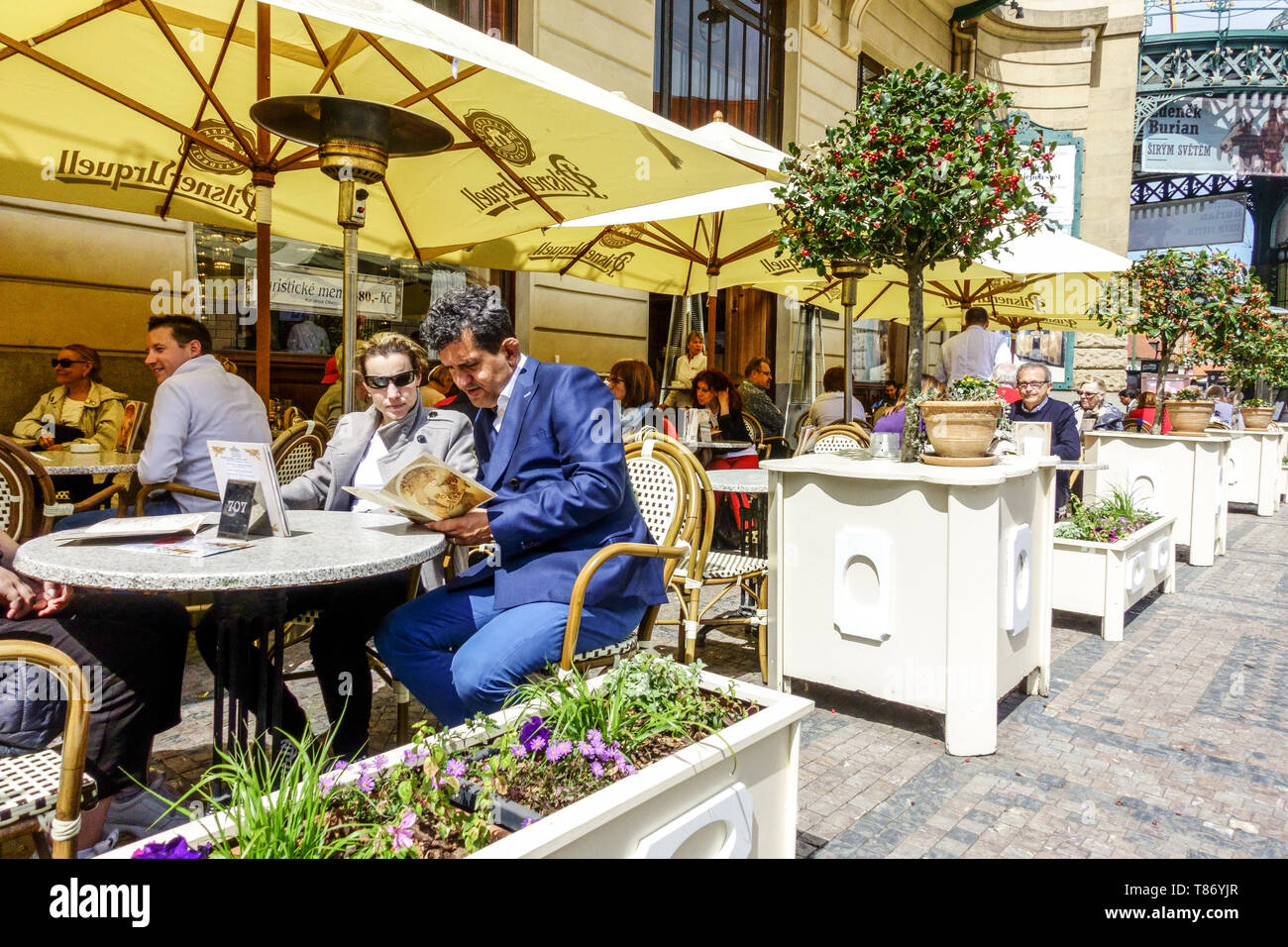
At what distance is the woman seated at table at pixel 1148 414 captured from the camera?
26.4ft

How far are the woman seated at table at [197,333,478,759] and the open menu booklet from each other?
21.1 inches

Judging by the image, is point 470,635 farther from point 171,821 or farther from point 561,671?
point 171,821

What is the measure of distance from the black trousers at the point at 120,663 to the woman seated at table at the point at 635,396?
3807mm

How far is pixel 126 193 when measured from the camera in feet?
17.4

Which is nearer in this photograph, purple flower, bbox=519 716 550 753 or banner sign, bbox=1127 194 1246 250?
purple flower, bbox=519 716 550 753

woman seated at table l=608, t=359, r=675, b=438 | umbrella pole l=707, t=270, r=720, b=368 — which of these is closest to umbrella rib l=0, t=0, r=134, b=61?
woman seated at table l=608, t=359, r=675, b=438

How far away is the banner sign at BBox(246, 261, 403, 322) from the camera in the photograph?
7.63m

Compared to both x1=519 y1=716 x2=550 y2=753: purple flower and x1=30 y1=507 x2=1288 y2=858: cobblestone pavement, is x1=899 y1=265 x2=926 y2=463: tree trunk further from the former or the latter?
x1=519 y1=716 x2=550 y2=753: purple flower

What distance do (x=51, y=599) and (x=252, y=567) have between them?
0.75m

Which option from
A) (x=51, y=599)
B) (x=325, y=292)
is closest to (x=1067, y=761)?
(x=51, y=599)

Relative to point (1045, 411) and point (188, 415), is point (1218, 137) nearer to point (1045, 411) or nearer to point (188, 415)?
point (1045, 411)

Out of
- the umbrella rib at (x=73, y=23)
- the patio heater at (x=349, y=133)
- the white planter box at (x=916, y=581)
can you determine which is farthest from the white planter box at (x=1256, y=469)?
the umbrella rib at (x=73, y=23)

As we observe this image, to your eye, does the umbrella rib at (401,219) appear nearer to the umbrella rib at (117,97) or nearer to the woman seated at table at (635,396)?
the umbrella rib at (117,97)

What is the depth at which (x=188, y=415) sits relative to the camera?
11.8ft
